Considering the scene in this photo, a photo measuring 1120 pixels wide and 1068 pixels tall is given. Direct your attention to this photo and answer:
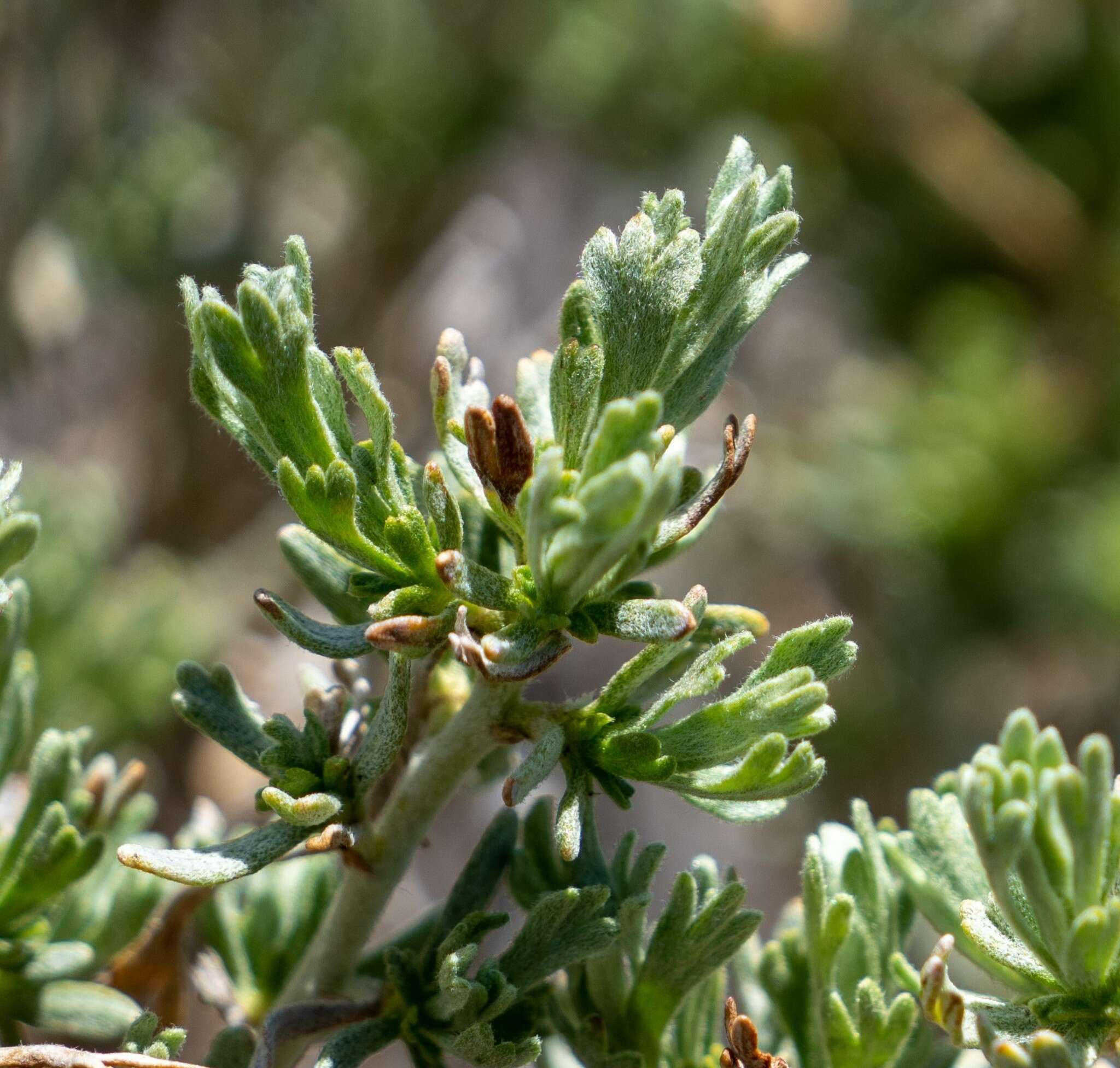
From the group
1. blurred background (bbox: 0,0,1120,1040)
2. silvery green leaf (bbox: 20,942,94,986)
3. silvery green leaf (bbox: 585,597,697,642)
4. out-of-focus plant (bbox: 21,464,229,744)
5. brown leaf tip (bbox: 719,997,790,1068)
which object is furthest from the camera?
blurred background (bbox: 0,0,1120,1040)

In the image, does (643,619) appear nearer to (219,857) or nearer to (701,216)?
(219,857)

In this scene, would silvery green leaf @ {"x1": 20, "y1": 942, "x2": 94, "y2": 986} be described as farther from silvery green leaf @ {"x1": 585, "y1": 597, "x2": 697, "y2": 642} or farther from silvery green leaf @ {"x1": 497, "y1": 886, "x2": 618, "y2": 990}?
silvery green leaf @ {"x1": 585, "y1": 597, "x2": 697, "y2": 642}

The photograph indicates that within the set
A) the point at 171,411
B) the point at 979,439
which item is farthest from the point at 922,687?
the point at 171,411

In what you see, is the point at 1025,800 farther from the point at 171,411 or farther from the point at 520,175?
the point at 520,175

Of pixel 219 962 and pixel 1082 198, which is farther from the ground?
pixel 1082 198

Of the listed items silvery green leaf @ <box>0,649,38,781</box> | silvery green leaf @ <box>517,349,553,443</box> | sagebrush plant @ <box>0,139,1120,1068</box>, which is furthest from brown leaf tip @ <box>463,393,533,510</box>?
silvery green leaf @ <box>0,649,38,781</box>

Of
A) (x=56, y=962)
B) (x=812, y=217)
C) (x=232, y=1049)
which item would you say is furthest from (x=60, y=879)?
(x=812, y=217)

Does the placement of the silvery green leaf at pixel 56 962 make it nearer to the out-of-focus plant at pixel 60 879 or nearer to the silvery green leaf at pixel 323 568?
the out-of-focus plant at pixel 60 879

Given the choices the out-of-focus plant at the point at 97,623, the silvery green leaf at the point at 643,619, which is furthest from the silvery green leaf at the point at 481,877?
the out-of-focus plant at the point at 97,623
